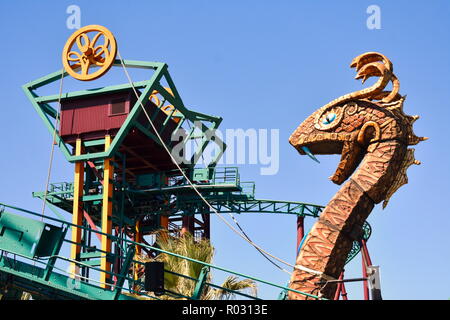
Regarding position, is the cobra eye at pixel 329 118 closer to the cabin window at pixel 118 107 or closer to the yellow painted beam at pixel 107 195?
the cabin window at pixel 118 107

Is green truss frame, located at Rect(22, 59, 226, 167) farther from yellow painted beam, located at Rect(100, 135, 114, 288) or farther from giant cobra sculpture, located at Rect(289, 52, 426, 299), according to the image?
giant cobra sculpture, located at Rect(289, 52, 426, 299)

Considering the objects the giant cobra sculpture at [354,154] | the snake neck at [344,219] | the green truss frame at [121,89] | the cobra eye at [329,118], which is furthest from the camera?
the green truss frame at [121,89]

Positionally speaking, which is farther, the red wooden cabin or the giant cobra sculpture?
the red wooden cabin

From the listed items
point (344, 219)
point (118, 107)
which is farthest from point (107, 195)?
point (344, 219)

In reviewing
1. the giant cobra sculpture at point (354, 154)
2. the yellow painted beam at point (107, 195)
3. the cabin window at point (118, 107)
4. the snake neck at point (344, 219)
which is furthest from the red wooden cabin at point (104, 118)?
the snake neck at point (344, 219)

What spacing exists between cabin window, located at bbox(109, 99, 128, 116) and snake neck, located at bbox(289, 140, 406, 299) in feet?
59.2

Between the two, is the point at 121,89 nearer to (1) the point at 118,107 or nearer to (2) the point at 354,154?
(1) the point at 118,107

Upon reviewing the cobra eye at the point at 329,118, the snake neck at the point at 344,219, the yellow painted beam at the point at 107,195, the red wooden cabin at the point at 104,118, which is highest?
the red wooden cabin at the point at 104,118

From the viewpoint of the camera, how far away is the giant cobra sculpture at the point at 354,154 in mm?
16562

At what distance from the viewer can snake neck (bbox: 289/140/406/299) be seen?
16.4 metres

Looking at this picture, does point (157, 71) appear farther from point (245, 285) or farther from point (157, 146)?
point (245, 285)

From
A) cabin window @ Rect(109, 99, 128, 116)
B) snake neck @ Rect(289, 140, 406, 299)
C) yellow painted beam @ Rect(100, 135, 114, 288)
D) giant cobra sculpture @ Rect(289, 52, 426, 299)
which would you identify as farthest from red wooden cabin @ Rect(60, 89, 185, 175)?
snake neck @ Rect(289, 140, 406, 299)

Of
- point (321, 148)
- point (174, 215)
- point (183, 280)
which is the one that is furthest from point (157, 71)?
point (183, 280)

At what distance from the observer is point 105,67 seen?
3123cm
